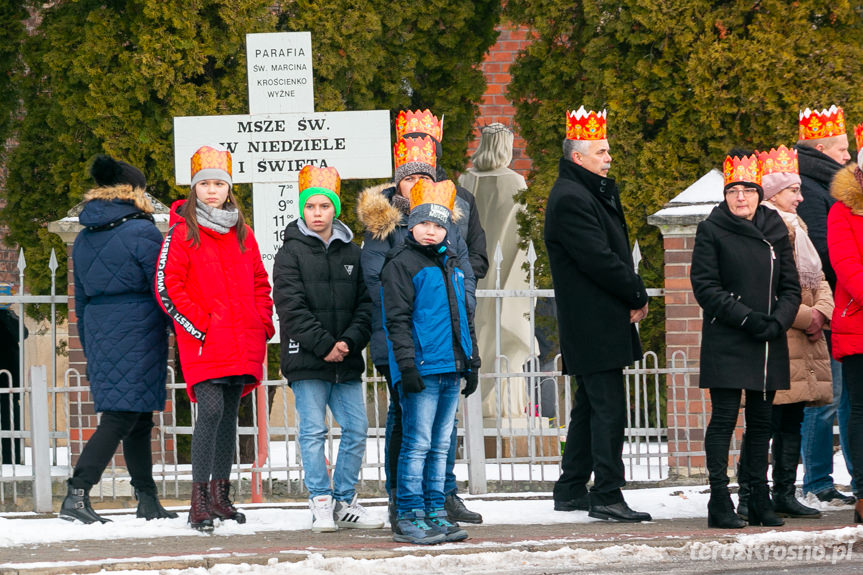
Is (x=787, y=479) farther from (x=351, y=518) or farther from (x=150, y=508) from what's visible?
(x=150, y=508)

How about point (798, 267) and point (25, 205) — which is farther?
point (25, 205)

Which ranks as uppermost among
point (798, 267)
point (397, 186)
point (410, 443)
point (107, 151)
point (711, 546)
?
point (107, 151)

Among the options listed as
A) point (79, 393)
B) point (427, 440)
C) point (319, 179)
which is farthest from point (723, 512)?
point (79, 393)

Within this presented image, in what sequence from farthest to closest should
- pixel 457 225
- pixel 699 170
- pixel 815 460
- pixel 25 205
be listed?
pixel 25 205 → pixel 699 170 → pixel 815 460 → pixel 457 225

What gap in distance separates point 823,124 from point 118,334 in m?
3.95

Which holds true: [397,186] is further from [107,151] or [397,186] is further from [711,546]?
[107,151]

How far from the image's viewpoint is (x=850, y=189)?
6703 millimetres

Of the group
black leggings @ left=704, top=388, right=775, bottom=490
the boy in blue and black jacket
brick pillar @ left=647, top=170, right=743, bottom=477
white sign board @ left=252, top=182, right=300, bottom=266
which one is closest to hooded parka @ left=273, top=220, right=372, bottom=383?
the boy in blue and black jacket

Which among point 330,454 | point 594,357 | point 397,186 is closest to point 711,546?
point 594,357

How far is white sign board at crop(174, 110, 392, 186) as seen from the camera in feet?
27.6

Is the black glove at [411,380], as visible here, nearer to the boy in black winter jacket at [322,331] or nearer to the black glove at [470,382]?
the black glove at [470,382]

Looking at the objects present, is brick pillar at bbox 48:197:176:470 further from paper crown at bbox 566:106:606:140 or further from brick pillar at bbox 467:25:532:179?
brick pillar at bbox 467:25:532:179

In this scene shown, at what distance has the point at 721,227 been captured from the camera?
6629mm

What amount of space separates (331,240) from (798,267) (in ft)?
7.68
